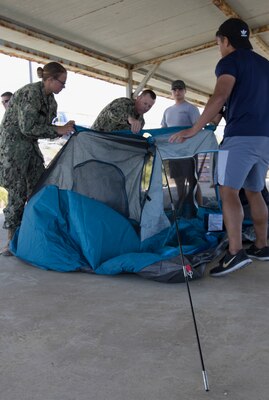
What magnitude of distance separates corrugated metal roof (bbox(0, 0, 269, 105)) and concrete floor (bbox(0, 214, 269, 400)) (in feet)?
10.5

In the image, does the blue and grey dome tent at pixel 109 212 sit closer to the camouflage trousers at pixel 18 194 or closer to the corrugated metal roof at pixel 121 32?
the camouflage trousers at pixel 18 194

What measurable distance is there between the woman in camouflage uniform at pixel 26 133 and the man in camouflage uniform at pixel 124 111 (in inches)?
19.2

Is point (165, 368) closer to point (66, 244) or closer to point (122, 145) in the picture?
point (66, 244)

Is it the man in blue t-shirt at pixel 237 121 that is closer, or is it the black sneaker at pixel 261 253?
the man in blue t-shirt at pixel 237 121

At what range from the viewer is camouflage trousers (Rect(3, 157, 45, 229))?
3254 millimetres

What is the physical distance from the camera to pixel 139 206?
10.4ft

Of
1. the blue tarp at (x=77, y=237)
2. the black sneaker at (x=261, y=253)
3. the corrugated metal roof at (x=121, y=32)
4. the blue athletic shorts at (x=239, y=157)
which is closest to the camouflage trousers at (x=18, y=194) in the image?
the blue tarp at (x=77, y=237)

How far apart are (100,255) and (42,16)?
3.12m

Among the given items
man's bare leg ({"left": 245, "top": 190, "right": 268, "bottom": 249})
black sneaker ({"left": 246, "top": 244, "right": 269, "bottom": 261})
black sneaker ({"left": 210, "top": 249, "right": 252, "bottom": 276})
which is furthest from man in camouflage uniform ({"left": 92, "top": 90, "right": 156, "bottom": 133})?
black sneaker ({"left": 210, "top": 249, "right": 252, "bottom": 276})

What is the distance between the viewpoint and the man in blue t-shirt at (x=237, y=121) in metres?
2.47

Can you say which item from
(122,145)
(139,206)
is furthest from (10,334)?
(122,145)

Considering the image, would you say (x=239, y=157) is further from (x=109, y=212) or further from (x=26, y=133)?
(x=26, y=133)

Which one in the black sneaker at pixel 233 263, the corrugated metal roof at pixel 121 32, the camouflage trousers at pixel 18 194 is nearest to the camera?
the black sneaker at pixel 233 263

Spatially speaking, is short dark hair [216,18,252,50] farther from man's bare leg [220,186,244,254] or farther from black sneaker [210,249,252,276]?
black sneaker [210,249,252,276]
